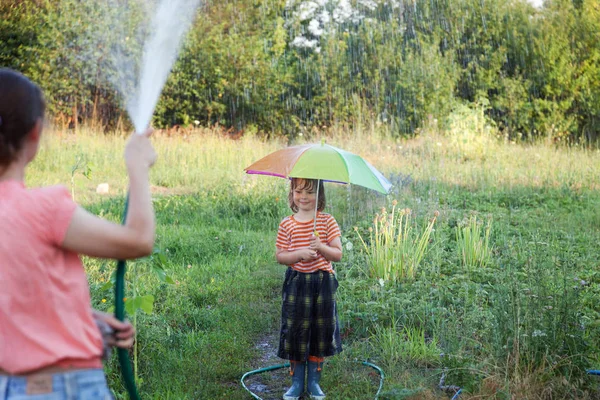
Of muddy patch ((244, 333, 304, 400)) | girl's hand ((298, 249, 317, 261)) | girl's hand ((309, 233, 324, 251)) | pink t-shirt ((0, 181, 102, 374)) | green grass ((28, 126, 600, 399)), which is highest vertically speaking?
pink t-shirt ((0, 181, 102, 374))

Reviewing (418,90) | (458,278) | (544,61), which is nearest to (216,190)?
(458,278)

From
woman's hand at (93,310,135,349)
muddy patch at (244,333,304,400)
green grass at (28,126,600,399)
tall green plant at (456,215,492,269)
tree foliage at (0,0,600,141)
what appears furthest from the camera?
tree foliage at (0,0,600,141)

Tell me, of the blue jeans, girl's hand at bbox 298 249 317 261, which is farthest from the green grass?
girl's hand at bbox 298 249 317 261

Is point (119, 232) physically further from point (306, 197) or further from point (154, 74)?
point (306, 197)

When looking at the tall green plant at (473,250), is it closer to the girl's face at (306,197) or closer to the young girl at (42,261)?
the girl's face at (306,197)

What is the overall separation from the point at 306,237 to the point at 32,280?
2.18 meters

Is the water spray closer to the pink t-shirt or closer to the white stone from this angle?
the pink t-shirt

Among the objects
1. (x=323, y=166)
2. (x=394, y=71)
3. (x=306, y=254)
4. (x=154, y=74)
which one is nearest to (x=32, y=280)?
(x=154, y=74)

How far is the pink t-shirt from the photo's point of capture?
4.94 feet

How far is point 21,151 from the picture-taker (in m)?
1.59

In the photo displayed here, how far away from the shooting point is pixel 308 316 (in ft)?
11.8

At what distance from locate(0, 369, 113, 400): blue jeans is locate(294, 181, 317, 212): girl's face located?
217 cm

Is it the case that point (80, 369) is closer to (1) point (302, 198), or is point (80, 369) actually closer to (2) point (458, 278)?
(1) point (302, 198)

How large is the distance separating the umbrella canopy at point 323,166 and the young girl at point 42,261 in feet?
6.48
